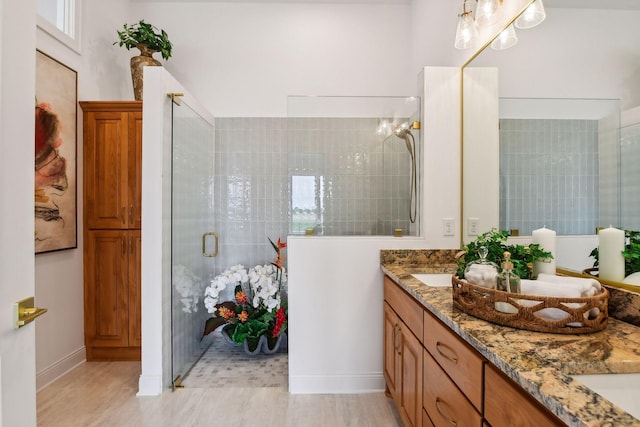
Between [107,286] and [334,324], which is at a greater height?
[107,286]

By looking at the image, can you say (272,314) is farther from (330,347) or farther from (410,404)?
(410,404)

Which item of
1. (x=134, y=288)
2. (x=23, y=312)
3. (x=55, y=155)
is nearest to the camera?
(x=23, y=312)

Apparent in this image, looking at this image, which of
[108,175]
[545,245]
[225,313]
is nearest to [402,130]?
[545,245]

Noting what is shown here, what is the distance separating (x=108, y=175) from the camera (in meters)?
2.84

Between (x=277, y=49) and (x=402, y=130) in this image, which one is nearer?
(x=402, y=130)

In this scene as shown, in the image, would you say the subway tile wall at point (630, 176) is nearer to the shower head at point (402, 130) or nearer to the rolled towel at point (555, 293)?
the rolled towel at point (555, 293)

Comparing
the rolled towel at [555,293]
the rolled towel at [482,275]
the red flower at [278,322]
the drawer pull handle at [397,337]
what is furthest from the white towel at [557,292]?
the red flower at [278,322]

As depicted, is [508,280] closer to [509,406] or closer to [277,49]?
[509,406]

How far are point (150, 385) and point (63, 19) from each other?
2836 millimetres

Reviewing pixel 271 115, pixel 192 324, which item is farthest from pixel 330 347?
pixel 271 115

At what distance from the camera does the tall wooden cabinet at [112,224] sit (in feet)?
9.28

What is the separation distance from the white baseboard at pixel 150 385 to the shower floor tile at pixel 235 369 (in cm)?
20

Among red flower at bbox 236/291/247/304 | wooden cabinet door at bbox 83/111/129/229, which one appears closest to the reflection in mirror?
red flower at bbox 236/291/247/304

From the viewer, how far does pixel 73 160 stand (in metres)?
2.71
